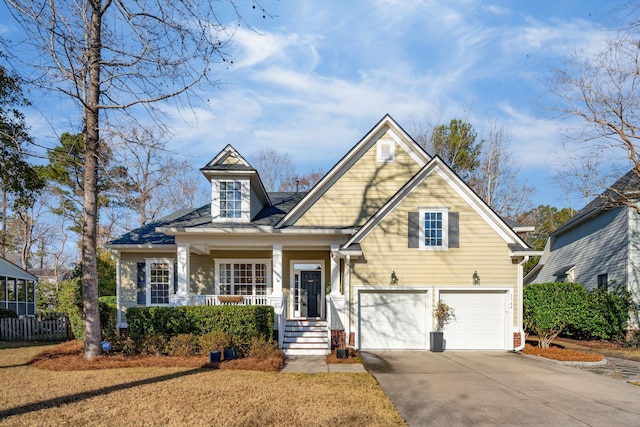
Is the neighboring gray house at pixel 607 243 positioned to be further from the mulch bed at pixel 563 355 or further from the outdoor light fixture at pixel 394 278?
the outdoor light fixture at pixel 394 278

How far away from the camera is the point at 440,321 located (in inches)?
539

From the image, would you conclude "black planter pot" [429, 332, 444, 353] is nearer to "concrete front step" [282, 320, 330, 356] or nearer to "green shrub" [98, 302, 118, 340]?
"concrete front step" [282, 320, 330, 356]

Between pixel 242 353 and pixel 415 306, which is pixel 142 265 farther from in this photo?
pixel 415 306

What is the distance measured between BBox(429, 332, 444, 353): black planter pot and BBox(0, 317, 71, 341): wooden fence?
14231 millimetres

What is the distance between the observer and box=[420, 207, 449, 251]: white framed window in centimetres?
1378

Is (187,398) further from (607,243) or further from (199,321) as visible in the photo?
(607,243)

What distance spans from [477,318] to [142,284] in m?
12.3

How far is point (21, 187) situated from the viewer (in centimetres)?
1439

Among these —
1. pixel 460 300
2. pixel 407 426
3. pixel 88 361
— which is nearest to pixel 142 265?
pixel 88 361

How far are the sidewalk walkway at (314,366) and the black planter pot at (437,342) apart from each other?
3.25m

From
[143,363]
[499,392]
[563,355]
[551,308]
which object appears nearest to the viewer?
[499,392]

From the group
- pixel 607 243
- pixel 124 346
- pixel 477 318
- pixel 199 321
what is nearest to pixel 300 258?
pixel 199 321

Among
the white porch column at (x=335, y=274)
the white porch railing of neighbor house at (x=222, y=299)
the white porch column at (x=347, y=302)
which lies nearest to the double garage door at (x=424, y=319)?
the white porch column at (x=347, y=302)

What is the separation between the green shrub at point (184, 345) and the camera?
1161cm
